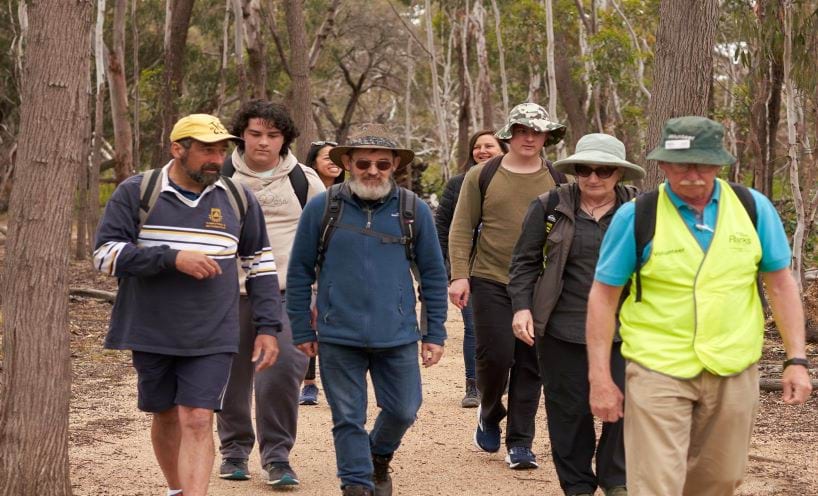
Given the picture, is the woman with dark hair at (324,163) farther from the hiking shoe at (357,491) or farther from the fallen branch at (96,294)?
the fallen branch at (96,294)

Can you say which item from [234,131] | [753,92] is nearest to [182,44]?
[753,92]

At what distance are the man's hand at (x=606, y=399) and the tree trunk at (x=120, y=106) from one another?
1815 centimetres

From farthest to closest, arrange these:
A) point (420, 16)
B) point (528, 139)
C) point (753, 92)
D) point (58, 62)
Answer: point (420, 16)
point (753, 92)
point (528, 139)
point (58, 62)

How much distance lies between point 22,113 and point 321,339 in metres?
1.57

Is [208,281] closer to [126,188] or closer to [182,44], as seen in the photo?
[126,188]

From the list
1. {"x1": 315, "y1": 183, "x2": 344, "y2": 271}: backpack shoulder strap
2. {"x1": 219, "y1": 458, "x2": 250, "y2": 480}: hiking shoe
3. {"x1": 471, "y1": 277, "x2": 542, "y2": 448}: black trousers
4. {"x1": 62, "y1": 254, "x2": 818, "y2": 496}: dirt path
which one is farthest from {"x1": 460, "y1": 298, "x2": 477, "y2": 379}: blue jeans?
{"x1": 315, "y1": 183, "x2": 344, "y2": 271}: backpack shoulder strap

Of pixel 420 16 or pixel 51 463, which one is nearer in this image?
pixel 51 463

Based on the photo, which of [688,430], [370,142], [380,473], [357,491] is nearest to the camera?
[688,430]

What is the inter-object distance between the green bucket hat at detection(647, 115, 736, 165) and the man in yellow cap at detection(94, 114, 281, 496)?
1883 millimetres

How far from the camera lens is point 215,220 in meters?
5.39

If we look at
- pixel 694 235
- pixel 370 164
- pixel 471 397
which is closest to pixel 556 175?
pixel 370 164

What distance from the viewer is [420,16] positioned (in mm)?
50469

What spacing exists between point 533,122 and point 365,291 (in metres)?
1.73

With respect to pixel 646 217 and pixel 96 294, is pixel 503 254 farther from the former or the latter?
pixel 96 294
